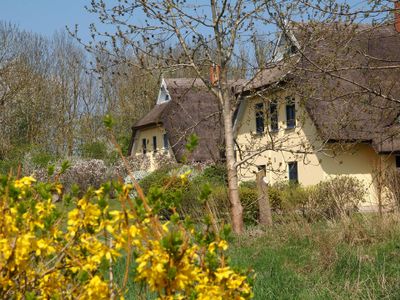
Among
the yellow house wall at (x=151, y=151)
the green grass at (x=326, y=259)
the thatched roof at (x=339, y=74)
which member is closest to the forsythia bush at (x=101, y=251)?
the green grass at (x=326, y=259)

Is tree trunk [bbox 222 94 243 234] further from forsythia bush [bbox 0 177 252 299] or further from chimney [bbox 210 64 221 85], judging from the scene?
forsythia bush [bbox 0 177 252 299]

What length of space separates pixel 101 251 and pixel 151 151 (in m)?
31.1

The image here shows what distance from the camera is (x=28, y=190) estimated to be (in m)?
2.79

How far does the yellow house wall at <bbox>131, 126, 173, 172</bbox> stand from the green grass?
2315 centimetres

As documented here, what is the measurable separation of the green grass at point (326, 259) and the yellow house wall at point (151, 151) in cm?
2315

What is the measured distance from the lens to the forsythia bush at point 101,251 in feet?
7.41

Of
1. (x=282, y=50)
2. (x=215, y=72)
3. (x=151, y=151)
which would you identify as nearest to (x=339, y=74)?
(x=282, y=50)

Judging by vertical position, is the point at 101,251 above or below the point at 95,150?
below

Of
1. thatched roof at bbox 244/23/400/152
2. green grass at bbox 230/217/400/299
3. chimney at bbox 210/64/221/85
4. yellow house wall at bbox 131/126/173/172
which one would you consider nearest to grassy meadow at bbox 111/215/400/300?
green grass at bbox 230/217/400/299

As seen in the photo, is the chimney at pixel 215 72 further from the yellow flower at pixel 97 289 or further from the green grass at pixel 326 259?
the yellow flower at pixel 97 289

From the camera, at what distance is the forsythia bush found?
226cm

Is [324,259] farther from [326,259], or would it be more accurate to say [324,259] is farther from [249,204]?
[249,204]

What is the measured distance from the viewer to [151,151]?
110 feet

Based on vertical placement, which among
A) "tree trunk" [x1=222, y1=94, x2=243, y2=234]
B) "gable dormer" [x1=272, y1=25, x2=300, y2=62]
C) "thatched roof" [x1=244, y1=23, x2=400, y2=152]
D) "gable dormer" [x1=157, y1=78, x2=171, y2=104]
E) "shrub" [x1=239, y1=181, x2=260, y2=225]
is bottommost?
"shrub" [x1=239, y1=181, x2=260, y2=225]
